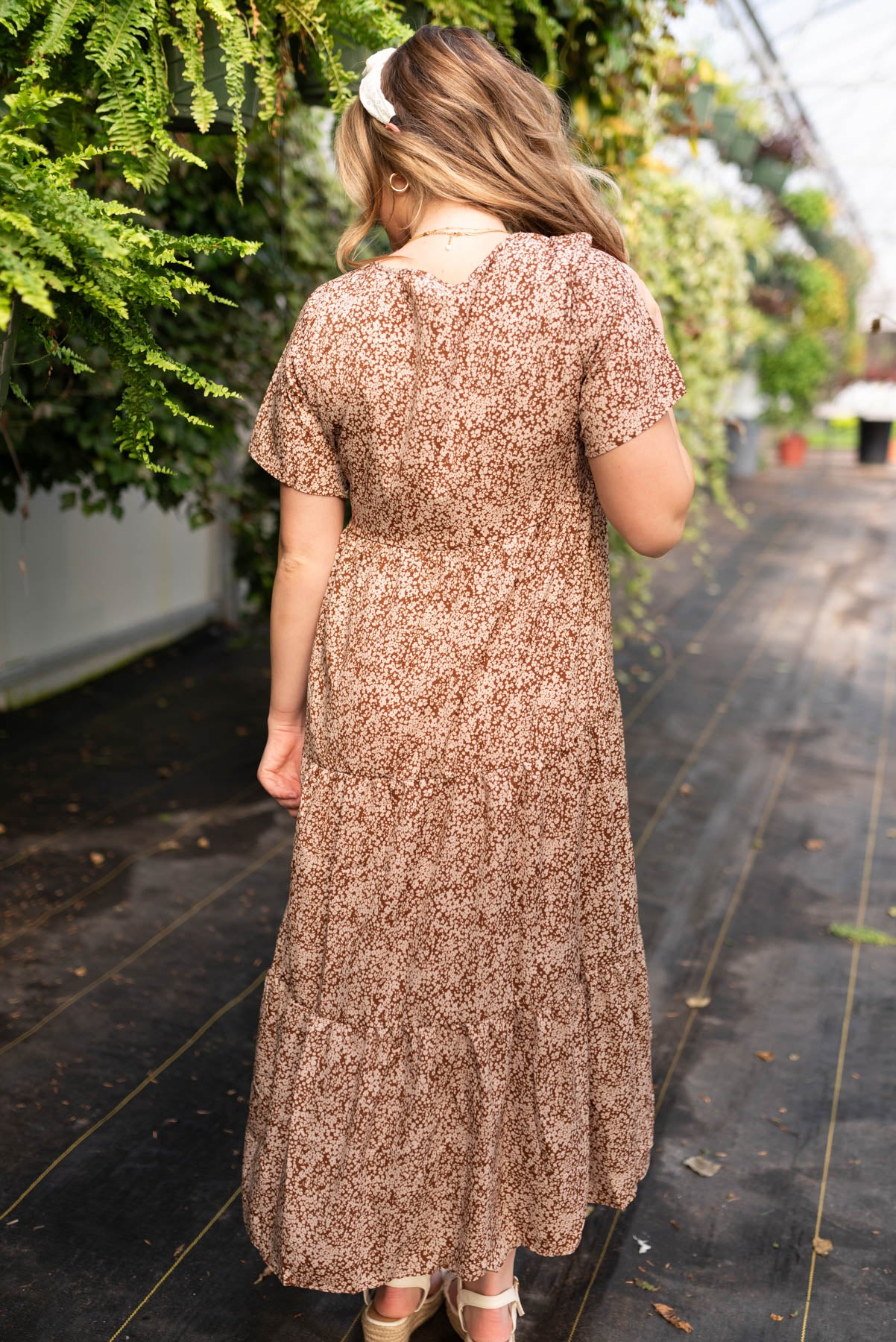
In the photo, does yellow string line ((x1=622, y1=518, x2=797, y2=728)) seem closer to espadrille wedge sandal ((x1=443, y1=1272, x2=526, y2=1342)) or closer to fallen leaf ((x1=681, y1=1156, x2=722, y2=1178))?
fallen leaf ((x1=681, y1=1156, x2=722, y2=1178))

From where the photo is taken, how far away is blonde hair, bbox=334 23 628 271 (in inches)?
52.7

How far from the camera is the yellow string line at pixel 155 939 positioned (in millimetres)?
2596

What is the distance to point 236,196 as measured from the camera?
309 cm

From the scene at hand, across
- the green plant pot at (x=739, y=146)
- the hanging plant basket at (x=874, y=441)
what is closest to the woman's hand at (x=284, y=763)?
the green plant pot at (x=739, y=146)

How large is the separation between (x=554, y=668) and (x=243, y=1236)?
3.86ft

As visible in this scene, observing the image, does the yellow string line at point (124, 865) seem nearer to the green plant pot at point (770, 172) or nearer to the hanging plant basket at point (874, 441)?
the green plant pot at point (770, 172)

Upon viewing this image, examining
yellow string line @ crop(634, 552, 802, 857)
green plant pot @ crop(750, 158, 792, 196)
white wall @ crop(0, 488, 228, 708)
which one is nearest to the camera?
yellow string line @ crop(634, 552, 802, 857)

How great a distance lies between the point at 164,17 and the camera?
5.05ft

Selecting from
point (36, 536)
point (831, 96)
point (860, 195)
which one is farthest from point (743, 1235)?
point (860, 195)

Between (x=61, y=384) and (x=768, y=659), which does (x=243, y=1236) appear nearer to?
(x=61, y=384)

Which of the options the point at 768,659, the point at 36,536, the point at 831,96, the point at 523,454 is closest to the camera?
the point at 523,454

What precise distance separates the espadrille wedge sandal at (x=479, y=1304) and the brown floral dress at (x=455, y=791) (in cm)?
12

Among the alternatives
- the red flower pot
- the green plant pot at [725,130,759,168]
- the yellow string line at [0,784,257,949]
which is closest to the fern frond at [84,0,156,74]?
the yellow string line at [0,784,257,949]

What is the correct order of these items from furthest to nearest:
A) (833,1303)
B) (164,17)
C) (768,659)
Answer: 1. (768,659)
2. (833,1303)
3. (164,17)
